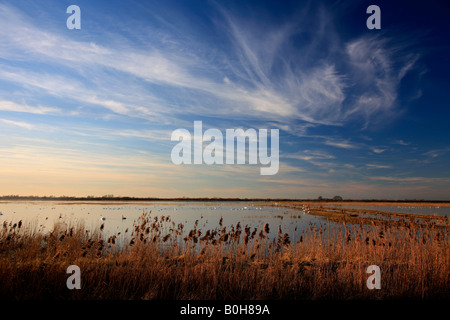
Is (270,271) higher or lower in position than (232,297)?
higher

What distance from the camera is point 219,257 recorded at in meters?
9.26

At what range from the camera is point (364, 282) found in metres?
7.82

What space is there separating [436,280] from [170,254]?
8151mm

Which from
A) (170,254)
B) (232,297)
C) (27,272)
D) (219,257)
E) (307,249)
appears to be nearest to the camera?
(232,297)

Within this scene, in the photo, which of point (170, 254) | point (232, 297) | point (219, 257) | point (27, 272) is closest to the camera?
point (232, 297)

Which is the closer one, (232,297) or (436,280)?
(232,297)

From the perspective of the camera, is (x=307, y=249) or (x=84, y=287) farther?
(x=307, y=249)
